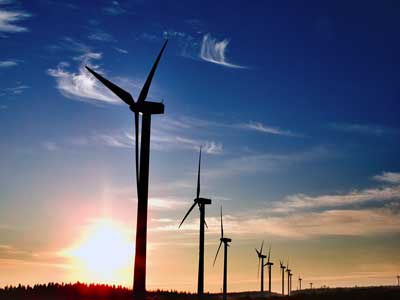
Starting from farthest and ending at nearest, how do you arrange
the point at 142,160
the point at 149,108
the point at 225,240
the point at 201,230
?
the point at 225,240 → the point at 201,230 → the point at 149,108 → the point at 142,160

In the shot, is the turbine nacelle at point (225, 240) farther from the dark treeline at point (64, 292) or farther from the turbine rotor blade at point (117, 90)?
the turbine rotor blade at point (117, 90)

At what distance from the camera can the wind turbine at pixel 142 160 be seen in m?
40.0

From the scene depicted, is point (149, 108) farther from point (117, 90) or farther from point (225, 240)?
point (225, 240)

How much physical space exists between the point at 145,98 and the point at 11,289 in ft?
176

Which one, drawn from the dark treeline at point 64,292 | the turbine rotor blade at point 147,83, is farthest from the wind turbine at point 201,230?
the turbine rotor blade at point 147,83

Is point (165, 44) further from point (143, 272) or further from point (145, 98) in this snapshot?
point (143, 272)

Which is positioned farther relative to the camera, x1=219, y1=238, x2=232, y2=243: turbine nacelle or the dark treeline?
x1=219, y1=238, x2=232, y2=243: turbine nacelle

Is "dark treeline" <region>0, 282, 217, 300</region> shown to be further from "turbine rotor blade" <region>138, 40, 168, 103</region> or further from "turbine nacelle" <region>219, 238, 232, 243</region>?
"turbine rotor blade" <region>138, 40, 168, 103</region>

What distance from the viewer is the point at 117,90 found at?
48.2 metres

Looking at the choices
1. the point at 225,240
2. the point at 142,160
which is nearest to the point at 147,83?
the point at 142,160

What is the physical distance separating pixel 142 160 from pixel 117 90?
7.74 meters

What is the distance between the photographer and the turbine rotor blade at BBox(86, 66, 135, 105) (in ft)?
156

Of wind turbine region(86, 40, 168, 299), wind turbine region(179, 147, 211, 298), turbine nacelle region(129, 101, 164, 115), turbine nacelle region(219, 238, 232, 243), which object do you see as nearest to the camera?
wind turbine region(86, 40, 168, 299)

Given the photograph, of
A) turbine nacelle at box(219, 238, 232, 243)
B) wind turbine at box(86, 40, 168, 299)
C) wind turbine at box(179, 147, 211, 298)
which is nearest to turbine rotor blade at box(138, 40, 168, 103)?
wind turbine at box(86, 40, 168, 299)
